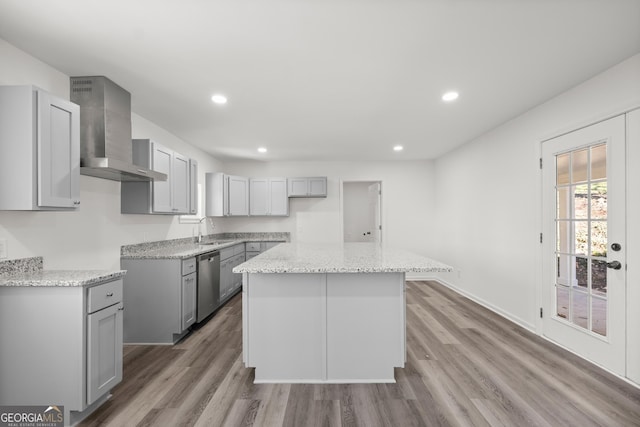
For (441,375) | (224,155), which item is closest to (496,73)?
(441,375)

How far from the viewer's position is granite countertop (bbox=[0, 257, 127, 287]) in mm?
1790

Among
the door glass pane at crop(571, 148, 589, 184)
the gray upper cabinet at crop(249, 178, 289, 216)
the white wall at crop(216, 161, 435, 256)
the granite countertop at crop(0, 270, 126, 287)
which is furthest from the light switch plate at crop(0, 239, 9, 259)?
the door glass pane at crop(571, 148, 589, 184)

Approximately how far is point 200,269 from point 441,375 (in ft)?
8.99

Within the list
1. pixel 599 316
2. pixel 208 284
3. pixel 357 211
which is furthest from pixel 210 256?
pixel 357 211

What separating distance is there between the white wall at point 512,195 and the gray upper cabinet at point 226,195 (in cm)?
386

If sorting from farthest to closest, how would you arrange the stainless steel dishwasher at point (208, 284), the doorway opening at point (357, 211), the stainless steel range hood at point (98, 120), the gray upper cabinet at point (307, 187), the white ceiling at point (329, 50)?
the doorway opening at point (357, 211)
the gray upper cabinet at point (307, 187)
the stainless steel dishwasher at point (208, 284)
the stainless steel range hood at point (98, 120)
the white ceiling at point (329, 50)

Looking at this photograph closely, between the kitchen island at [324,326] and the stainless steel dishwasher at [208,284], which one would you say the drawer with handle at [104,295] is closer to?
the kitchen island at [324,326]

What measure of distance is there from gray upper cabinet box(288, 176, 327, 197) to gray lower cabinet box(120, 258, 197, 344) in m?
3.00

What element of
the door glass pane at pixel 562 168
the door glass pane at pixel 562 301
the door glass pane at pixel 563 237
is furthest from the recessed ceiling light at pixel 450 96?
the door glass pane at pixel 562 301

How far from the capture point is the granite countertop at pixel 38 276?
70.5 inches

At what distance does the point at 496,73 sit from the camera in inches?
95.3

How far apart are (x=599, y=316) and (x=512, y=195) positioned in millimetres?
1531

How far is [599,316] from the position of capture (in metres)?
2.49

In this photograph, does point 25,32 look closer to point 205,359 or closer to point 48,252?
point 48,252
